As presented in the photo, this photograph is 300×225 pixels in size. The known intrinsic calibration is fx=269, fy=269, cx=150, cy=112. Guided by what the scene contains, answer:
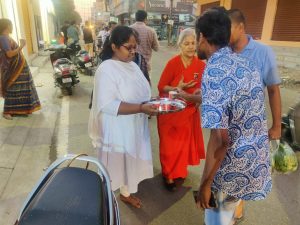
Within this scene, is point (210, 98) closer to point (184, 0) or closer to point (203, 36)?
point (203, 36)

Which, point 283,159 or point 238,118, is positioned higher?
point 238,118

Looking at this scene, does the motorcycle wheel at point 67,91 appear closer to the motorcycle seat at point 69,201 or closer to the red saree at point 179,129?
the red saree at point 179,129

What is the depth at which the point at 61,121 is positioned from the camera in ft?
15.8

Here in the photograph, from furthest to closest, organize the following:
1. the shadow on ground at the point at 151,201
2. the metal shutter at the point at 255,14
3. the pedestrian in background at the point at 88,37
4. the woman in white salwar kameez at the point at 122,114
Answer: the pedestrian in background at the point at 88,37 < the metal shutter at the point at 255,14 < the shadow on ground at the point at 151,201 < the woman in white salwar kameez at the point at 122,114

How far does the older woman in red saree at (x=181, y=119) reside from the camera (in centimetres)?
260

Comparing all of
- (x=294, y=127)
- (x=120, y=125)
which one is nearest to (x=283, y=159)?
(x=294, y=127)

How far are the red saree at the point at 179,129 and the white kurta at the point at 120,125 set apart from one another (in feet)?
1.06

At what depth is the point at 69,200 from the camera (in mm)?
1150

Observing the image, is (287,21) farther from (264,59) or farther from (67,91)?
(264,59)

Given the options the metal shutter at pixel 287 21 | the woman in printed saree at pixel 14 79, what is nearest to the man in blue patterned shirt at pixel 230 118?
the woman in printed saree at pixel 14 79

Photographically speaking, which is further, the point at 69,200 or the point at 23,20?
the point at 23,20

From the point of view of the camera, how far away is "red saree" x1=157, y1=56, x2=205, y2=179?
2.64 meters

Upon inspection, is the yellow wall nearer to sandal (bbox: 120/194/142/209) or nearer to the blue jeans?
sandal (bbox: 120/194/142/209)

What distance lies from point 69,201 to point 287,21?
1143 cm
